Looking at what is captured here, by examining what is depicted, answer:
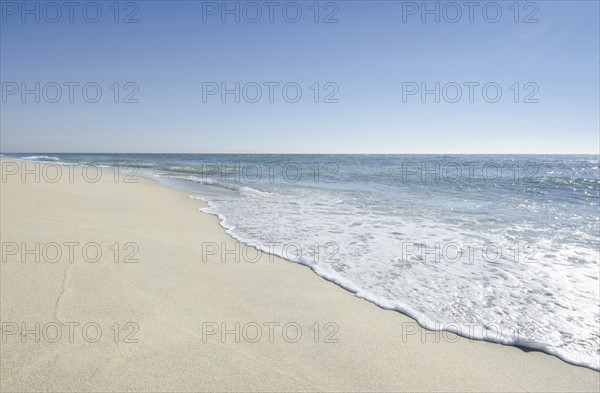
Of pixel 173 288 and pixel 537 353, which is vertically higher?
pixel 173 288

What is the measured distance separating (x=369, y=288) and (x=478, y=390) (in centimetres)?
166

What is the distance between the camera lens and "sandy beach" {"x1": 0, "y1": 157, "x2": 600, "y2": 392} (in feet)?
7.38

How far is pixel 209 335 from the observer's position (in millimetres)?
2693

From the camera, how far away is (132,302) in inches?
122

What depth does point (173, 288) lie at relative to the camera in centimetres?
346

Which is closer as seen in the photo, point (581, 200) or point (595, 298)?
point (595, 298)

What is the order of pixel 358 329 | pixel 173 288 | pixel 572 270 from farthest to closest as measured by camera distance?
pixel 572 270 < pixel 173 288 < pixel 358 329

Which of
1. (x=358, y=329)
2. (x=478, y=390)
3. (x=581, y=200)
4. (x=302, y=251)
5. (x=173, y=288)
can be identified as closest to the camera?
(x=478, y=390)

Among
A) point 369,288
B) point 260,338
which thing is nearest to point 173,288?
point 260,338

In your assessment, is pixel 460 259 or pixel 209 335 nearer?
pixel 209 335

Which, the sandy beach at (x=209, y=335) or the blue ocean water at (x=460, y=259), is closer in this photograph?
the sandy beach at (x=209, y=335)

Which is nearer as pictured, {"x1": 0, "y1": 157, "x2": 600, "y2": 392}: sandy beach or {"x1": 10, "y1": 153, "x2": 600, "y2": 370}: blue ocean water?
{"x1": 0, "y1": 157, "x2": 600, "y2": 392}: sandy beach

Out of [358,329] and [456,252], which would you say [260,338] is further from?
[456,252]

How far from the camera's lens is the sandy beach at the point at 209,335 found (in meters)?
2.25
